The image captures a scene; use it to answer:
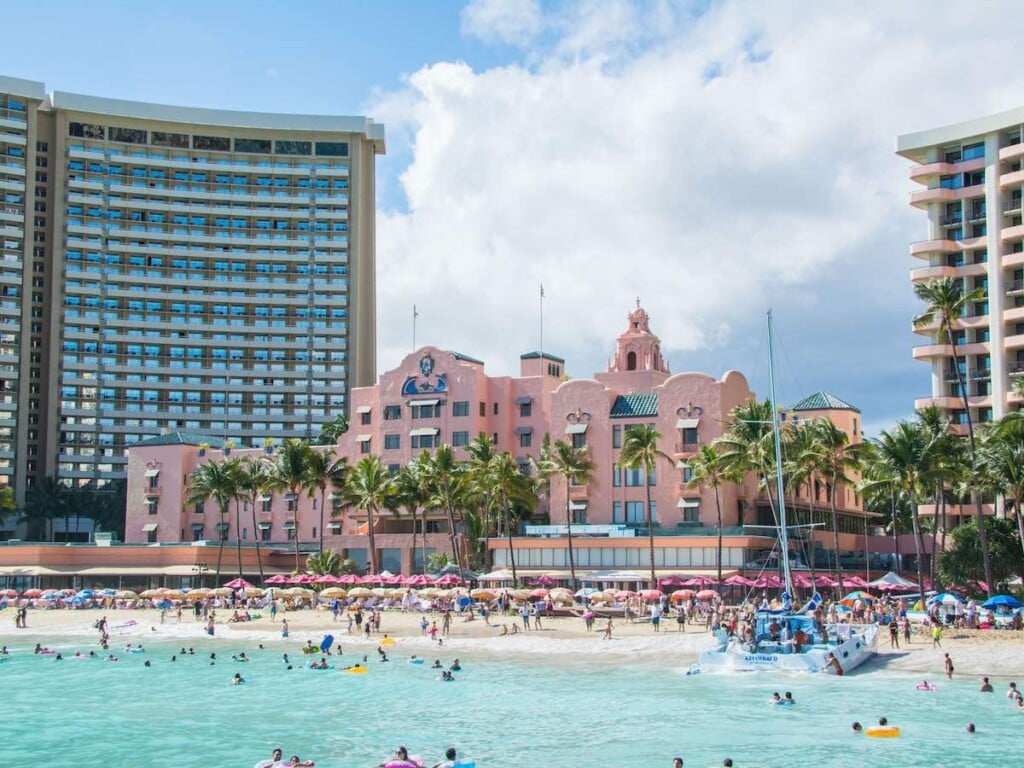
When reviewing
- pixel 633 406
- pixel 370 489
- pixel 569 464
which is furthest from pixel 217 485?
pixel 633 406

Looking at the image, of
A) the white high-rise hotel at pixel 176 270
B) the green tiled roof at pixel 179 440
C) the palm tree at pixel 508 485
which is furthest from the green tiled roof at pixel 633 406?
the white high-rise hotel at pixel 176 270

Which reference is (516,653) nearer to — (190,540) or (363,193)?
(190,540)

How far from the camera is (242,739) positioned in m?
45.8

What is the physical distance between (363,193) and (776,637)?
437 ft

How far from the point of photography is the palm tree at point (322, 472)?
11150cm

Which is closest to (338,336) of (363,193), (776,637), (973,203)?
(363,193)

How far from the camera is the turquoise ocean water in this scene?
138 feet

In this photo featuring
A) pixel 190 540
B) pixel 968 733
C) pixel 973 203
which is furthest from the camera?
pixel 190 540

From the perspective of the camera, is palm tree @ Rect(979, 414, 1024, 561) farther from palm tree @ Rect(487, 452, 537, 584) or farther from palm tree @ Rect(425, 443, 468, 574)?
palm tree @ Rect(425, 443, 468, 574)

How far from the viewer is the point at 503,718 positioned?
159 ft

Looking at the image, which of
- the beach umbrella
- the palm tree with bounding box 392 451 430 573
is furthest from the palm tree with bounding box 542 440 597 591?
the beach umbrella

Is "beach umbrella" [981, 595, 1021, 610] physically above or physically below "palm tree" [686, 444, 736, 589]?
below

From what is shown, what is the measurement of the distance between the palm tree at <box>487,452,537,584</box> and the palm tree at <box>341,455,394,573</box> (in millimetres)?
10666

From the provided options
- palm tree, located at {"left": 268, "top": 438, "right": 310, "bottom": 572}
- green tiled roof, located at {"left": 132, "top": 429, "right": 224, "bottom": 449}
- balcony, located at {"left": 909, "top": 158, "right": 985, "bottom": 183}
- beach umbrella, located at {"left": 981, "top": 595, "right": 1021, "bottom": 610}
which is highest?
balcony, located at {"left": 909, "top": 158, "right": 985, "bottom": 183}
